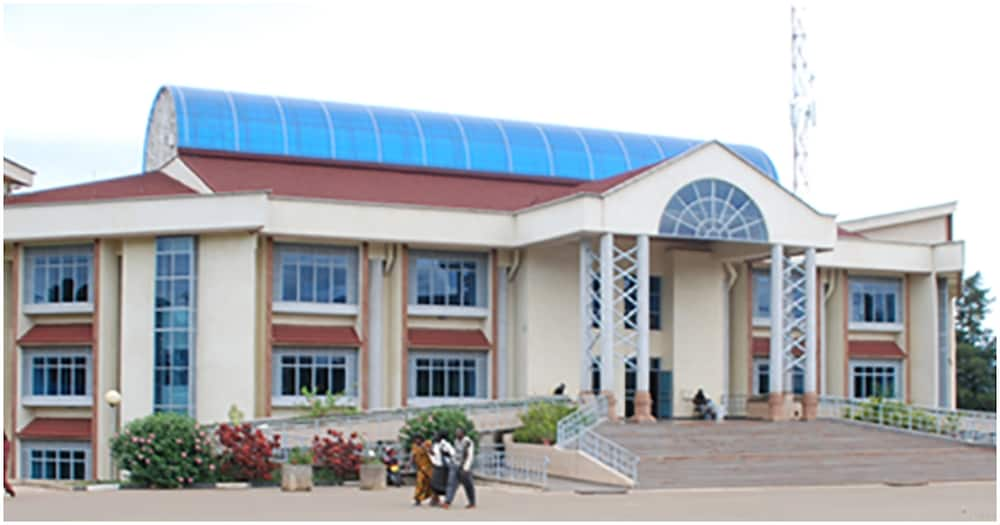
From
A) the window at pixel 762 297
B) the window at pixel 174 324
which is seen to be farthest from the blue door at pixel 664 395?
the window at pixel 174 324

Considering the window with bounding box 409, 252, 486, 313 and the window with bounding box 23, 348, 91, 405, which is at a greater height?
the window with bounding box 409, 252, 486, 313

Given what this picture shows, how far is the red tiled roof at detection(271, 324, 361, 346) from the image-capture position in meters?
38.2

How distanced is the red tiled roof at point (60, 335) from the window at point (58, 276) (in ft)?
2.05

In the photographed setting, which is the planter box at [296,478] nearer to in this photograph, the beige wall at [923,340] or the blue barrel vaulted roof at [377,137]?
the blue barrel vaulted roof at [377,137]

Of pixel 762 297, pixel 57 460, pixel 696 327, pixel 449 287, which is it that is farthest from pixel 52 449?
pixel 762 297

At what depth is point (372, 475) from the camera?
28.5 metres

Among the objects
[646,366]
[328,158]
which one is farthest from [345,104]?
[646,366]

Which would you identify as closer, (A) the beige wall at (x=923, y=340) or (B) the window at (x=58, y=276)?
(B) the window at (x=58, y=276)

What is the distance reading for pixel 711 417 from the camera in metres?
41.4

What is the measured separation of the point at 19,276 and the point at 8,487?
1612 cm

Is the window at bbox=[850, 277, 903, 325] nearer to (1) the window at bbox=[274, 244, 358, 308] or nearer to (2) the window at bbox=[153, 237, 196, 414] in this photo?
(1) the window at bbox=[274, 244, 358, 308]

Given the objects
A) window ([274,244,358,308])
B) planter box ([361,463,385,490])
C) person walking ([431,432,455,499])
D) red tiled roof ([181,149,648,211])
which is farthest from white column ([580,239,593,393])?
person walking ([431,432,455,499])

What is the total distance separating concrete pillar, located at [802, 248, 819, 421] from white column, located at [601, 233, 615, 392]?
6.78m

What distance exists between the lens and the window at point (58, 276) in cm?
3838
